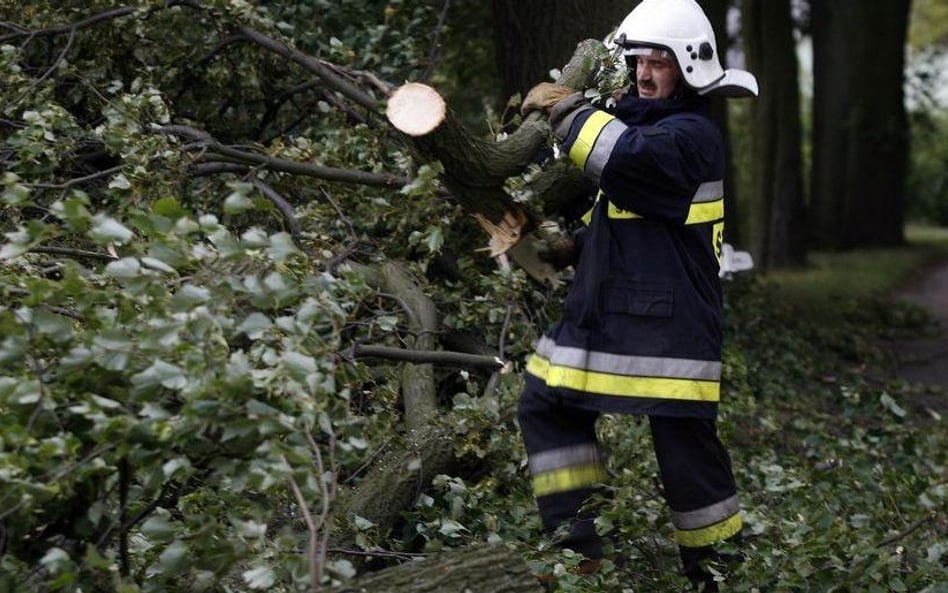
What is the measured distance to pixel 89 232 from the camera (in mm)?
2863

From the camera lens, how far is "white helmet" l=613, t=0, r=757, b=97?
3951 millimetres

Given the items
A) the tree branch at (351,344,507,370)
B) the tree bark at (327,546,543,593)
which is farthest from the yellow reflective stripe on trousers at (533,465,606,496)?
the tree bark at (327,546,543,593)

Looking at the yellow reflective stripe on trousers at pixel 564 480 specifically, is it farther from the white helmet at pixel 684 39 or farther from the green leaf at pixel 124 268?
the green leaf at pixel 124 268

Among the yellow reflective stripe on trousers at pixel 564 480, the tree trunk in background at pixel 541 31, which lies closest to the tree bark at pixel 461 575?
the yellow reflective stripe on trousers at pixel 564 480

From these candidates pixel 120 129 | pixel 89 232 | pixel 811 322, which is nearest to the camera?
pixel 89 232

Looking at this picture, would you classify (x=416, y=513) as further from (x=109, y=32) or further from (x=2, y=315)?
(x=109, y=32)

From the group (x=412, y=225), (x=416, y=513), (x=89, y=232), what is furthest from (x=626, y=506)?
(x=89, y=232)

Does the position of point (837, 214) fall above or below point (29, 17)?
below

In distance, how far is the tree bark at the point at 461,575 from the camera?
2.90 m

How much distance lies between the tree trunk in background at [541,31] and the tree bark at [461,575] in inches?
156

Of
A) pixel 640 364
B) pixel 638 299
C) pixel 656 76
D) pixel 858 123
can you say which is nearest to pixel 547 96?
pixel 656 76

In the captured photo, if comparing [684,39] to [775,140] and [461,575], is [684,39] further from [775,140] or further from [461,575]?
[775,140]

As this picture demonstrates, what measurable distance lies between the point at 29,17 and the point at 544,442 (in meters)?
3.03

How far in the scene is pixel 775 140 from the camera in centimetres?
1544
